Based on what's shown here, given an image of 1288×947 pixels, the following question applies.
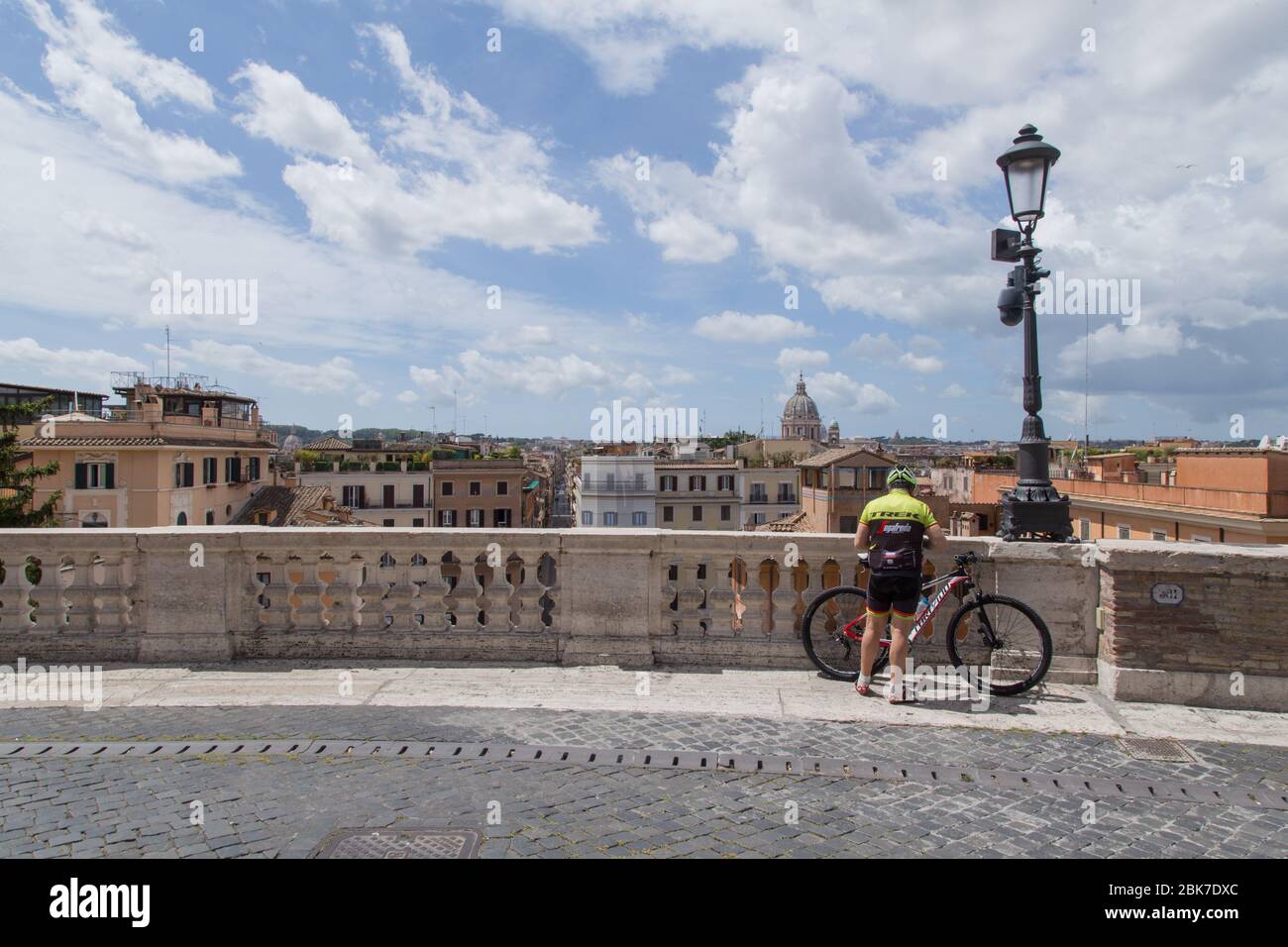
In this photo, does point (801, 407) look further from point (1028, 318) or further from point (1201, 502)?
point (1028, 318)

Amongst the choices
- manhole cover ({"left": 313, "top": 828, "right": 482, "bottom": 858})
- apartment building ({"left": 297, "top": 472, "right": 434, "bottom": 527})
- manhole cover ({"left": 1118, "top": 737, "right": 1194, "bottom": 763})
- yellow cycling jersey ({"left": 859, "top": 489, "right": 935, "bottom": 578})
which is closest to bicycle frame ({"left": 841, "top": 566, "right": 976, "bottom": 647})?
yellow cycling jersey ({"left": 859, "top": 489, "right": 935, "bottom": 578})

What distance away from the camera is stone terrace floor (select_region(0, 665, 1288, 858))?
385cm

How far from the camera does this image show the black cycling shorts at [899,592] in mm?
5945

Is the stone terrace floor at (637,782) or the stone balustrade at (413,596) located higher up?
the stone balustrade at (413,596)

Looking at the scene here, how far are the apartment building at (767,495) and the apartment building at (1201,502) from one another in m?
28.9

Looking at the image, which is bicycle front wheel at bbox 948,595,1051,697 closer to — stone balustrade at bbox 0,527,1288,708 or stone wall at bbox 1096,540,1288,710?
stone balustrade at bbox 0,527,1288,708

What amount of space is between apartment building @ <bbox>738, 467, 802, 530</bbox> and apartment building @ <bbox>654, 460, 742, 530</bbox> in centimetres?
135

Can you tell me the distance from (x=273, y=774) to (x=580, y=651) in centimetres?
270

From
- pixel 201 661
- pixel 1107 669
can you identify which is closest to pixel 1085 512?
pixel 1107 669

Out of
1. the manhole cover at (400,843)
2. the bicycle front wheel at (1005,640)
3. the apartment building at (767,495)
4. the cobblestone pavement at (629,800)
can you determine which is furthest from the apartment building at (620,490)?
the manhole cover at (400,843)

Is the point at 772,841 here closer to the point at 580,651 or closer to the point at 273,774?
the point at 273,774

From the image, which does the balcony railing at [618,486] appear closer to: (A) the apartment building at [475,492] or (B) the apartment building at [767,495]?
(A) the apartment building at [475,492]

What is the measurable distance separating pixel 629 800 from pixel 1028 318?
4986 mm
